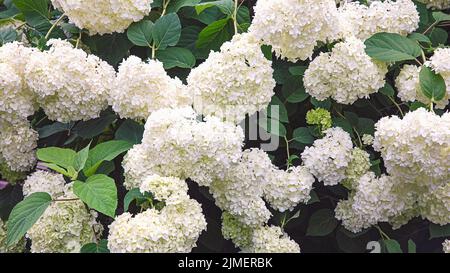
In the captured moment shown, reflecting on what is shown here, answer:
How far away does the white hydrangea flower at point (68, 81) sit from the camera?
173 centimetres

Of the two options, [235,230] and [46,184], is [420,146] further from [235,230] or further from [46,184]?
[46,184]

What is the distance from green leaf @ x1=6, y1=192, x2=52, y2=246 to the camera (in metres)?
1.53

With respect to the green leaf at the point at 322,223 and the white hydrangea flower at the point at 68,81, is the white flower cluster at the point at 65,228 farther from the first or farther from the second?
the green leaf at the point at 322,223

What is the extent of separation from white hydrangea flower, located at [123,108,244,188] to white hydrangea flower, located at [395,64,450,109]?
55cm

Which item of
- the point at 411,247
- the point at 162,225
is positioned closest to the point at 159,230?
the point at 162,225

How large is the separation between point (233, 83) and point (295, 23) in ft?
0.78

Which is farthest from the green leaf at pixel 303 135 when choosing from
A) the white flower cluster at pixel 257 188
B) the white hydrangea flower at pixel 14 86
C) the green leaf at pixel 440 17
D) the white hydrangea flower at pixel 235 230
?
the white hydrangea flower at pixel 14 86

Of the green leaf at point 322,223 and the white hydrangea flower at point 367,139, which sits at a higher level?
the white hydrangea flower at point 367,139

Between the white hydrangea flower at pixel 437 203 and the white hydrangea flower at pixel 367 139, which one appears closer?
the white hydrangea flower at pixel 437 203

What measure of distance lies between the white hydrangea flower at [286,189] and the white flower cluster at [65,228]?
1.58 ft

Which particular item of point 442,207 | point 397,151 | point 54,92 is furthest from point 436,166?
point 54,92

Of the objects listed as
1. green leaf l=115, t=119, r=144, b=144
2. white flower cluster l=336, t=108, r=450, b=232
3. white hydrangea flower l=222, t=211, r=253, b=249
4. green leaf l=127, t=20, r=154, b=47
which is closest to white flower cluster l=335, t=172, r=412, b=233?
white flower cluster l=336, t=108, r=450, b=232
